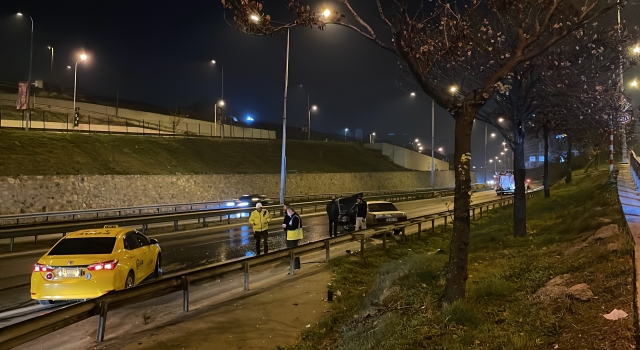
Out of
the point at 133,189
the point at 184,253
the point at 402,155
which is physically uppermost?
the point at 402,155

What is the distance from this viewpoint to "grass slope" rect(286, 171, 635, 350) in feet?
17.6

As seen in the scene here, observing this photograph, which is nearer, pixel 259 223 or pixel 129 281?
pixel 129 281

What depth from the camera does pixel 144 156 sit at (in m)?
38.6

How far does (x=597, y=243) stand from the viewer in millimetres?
9094

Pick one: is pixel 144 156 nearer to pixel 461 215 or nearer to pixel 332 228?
pixel 332 228

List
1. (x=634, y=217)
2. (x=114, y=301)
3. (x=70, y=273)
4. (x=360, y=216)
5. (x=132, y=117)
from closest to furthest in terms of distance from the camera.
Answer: (x=114, y=301) < (x=70, y=273) < (x=634, y=217) < (x=360, y=216) < (x=132, y=117)

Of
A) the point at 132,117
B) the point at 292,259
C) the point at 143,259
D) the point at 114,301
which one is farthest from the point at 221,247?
the point at 132,117

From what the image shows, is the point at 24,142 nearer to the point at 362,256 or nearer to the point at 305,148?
the point at 362,256

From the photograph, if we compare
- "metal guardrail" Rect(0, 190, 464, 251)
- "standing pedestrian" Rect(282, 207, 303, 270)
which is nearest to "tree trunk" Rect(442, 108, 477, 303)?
"standing pedestrian" Rect(282, 207, 303, 270)

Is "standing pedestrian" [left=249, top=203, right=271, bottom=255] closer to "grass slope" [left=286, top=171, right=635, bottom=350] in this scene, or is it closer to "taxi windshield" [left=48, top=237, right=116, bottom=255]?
"grass slope" [left=286, top=171, right=635, bottom=350]

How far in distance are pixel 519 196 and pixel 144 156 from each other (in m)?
30.7

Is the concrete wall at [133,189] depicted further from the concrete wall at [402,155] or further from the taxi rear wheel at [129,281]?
the concrete wall at [402,155]

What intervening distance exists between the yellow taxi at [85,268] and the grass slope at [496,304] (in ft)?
13.6

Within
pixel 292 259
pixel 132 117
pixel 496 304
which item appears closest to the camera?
pixel 496 304
